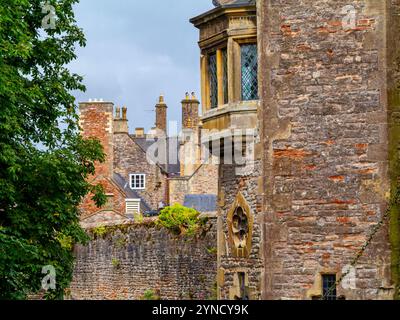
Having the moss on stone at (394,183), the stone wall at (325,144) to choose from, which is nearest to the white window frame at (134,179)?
the stone wall at (325,144)

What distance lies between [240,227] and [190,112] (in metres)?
64.3

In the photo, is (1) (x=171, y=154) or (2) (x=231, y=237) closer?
(2) (x=231, y=237)

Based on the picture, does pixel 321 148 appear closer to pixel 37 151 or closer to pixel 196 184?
pixel 37 151

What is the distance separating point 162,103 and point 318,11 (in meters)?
70.1

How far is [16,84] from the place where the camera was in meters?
24.2

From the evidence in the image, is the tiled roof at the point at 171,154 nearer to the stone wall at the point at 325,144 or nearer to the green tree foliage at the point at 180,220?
the green tree foliage at the point at 180,220

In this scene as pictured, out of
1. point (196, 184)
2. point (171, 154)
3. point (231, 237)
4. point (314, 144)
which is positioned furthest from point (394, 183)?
point (171, 154)

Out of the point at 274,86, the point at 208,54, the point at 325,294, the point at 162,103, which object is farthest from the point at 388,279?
the point at 162,103

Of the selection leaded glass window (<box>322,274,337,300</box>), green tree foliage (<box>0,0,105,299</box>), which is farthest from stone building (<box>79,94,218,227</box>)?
leaded glass window (<box>322,274,337,300</box>)

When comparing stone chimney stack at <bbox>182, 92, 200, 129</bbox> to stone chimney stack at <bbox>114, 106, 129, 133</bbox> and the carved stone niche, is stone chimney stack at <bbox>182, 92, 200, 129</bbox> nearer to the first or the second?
stone chimney stack at <bbox>114, 106, 129, 133</bbox>

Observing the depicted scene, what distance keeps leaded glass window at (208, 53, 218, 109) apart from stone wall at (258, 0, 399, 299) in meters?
1.80

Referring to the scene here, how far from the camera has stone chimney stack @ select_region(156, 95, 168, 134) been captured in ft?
297

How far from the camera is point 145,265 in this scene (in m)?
33.2
